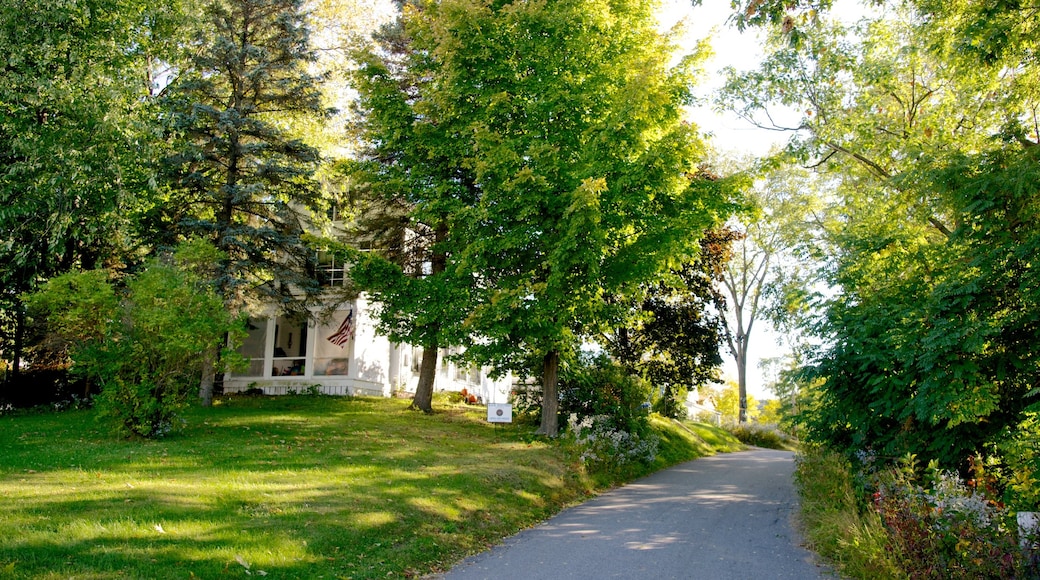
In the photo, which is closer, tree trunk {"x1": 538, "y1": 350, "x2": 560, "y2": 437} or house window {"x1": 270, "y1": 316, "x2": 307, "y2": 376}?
tree trunk {"x1": 538, "y1": 350, "x2": 560, "y2": 437}

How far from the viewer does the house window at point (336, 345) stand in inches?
981

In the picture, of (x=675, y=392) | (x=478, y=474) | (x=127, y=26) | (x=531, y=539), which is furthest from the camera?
(x=675, y=392)

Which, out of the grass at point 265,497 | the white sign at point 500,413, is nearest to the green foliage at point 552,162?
the white sign at point 500,413

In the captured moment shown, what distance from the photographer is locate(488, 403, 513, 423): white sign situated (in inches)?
608

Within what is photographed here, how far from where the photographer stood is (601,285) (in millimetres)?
15570

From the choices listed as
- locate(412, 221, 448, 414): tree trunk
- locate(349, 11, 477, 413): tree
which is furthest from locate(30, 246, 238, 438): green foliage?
locate(412, 221, 448, 414): tree trunk

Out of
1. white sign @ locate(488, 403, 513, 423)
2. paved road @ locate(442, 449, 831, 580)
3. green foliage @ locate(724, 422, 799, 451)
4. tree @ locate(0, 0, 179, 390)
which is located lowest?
green foliage @ locate(724, 422, 799, 451)

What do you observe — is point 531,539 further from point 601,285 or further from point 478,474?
point 601,285

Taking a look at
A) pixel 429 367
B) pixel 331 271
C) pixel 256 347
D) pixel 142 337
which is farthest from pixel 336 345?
pixel 142 337

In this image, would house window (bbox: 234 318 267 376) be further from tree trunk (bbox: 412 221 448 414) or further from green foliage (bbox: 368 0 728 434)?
green foliage (bbox: 368 0 728 434)

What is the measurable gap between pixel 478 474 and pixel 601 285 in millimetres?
5236

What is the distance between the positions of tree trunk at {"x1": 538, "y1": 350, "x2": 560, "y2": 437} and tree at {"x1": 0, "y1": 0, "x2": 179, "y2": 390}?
11424 mm

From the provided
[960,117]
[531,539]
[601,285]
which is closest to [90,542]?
[531,539]

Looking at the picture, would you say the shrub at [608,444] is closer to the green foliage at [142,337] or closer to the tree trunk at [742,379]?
the green foliage at [142,337]
